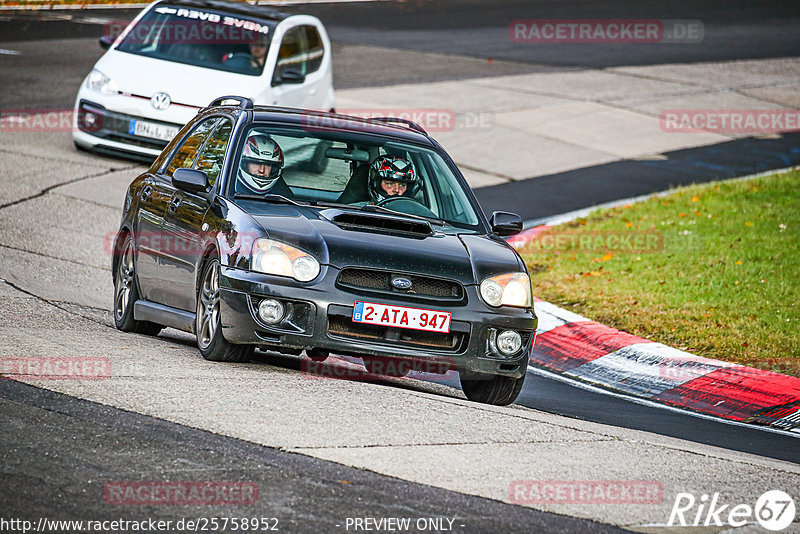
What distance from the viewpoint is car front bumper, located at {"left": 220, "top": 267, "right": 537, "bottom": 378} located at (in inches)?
294

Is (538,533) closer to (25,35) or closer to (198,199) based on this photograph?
(198,199)

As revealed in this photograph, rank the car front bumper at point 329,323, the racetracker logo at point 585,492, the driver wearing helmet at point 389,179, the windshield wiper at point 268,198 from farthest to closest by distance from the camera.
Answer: the driver wearing helmet at point 389,179 < the windshield wiper at point 268,198 < the car front bumper at point 329,323 < the racetracker logo at point 585,492

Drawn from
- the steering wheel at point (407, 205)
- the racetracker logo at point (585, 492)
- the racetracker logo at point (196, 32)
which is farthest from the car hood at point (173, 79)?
the racetracker logo at point (585, 492)

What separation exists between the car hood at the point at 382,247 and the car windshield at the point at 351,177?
39cm

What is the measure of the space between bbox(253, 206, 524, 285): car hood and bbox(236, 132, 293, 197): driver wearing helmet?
317 millimetres

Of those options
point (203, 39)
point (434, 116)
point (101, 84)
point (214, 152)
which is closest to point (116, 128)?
point (101, 84)

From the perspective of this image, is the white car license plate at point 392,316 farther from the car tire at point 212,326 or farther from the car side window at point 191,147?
the car side window at point 191,147

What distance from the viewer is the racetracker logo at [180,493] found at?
520 centimetres

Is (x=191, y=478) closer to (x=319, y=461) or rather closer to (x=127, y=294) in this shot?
(x=319, y=461)

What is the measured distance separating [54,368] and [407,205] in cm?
261

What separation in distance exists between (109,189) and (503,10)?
75.4ft

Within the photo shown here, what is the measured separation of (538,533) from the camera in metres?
5.27

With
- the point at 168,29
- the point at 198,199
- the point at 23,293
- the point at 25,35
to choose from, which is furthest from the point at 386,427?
the point at 25,35

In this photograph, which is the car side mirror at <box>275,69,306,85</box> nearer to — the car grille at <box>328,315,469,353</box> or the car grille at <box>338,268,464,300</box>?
the car grille at <box>338,268,464,300</box>
